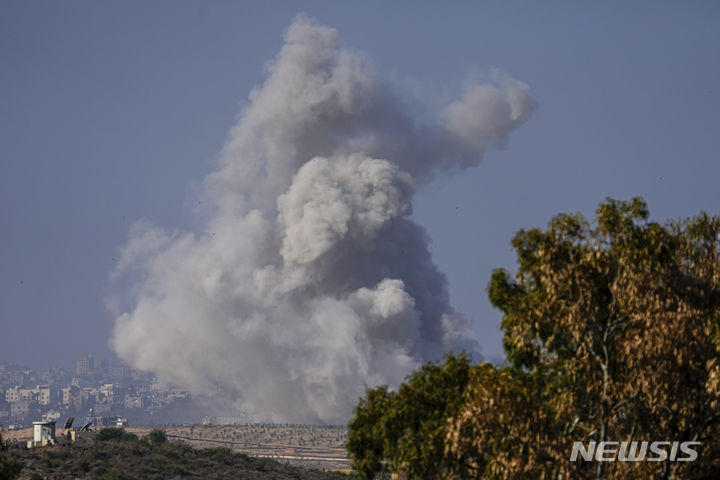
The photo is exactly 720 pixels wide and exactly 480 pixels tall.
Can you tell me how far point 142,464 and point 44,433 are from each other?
8.77 metres

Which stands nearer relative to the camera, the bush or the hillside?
the hillside

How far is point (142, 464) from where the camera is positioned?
159 feet

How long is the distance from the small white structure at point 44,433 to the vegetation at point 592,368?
36782mm

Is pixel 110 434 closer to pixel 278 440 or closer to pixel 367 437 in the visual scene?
pixel 278 440

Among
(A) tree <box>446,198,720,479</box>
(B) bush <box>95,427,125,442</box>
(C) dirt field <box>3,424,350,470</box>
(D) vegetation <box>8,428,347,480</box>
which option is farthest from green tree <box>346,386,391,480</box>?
(C) dirt field <box>3,424,350,470</box>

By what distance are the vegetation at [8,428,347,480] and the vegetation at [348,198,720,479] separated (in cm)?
2719

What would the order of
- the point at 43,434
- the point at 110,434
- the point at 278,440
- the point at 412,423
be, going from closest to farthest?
the point at 412,423
the point at 43,434
the point at 110,434
the point at 278,440

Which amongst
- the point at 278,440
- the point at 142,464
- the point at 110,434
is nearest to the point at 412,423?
the point at 142,464

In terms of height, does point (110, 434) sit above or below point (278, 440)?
below

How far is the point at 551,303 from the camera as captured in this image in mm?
19047

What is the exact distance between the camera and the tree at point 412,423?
65.8 feet

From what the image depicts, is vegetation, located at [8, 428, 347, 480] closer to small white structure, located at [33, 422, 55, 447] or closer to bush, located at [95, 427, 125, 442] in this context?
small white structure, located at [33, 422, 55, 447]

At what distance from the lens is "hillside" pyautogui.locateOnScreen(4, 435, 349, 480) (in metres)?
44.7

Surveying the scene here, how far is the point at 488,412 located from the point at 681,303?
13.7 ft
